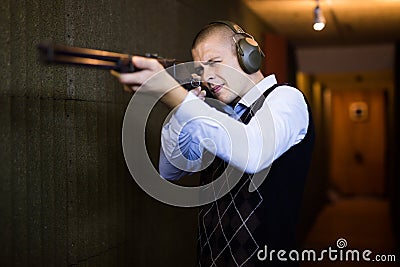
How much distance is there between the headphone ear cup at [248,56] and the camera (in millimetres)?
1208

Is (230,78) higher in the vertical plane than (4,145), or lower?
higher

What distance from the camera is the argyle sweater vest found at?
116 cm

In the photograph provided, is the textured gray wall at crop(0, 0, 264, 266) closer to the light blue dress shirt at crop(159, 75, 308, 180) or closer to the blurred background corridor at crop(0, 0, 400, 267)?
the blurred background corridor at crop(0, 0, 400, 267)

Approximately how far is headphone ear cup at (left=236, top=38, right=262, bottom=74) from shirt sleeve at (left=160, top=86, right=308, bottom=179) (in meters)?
0.11

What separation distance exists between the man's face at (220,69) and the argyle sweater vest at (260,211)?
6 cm

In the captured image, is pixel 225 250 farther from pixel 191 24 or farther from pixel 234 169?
pixel 191 24

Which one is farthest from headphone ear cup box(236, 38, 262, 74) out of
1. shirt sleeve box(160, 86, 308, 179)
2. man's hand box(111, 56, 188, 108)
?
man's hand box(111, 56, 188, 108)

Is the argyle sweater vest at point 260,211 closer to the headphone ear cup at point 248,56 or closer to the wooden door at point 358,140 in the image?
the headphone ear cup at point 248,56

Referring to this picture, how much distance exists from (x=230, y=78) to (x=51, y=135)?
49cm

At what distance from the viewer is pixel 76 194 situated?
150cm

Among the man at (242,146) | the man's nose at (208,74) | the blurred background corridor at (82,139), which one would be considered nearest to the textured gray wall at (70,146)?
the blurred background corridor at (82,139)

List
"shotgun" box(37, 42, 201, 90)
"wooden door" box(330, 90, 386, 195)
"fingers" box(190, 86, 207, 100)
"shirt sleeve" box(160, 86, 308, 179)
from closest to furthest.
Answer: "shotgun" box(37, 42, 201, 90) < "shirt sleeve" box(160, 86, 308, 179) < "fingers" box(190, 86, 207, 100) < "wooden door" box(330, 90, 386, 195)

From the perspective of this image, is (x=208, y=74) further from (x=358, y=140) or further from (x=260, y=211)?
(x=358, y=140)

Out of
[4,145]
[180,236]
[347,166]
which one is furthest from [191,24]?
[347,166]
